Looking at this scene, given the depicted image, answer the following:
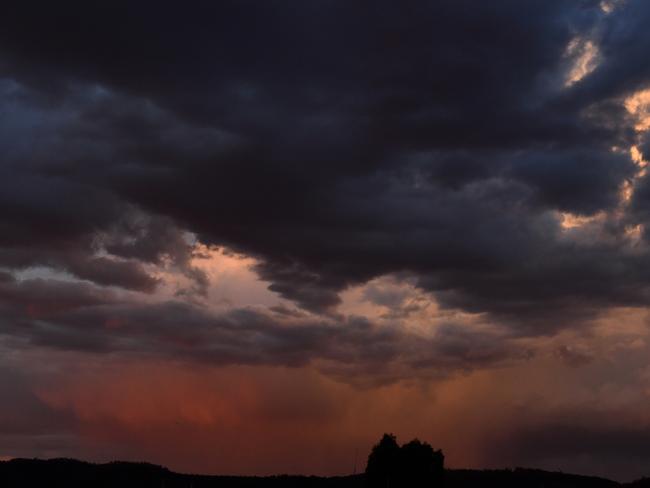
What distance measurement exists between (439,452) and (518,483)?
Result: 59.5m

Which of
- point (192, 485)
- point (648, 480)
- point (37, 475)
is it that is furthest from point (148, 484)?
point (648, 480)

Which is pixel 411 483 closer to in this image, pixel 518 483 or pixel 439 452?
pixel 439 452

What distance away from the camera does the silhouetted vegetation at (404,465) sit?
137 metres

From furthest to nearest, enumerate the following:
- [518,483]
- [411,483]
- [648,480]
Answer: [518,483] < [411,483] < [648,480]

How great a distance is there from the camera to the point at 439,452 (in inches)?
5482

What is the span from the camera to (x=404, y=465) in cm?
13712

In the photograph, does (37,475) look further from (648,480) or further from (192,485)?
(648,480)

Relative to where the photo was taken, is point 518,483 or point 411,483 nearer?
point 411,483

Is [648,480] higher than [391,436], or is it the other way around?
[391,436]

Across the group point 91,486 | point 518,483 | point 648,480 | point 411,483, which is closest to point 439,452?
point 411,483

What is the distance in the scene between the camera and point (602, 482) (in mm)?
197125

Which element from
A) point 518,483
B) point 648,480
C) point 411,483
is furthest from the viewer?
point 518,483

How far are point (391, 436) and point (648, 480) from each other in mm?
44833

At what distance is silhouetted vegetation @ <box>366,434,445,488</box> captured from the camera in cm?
13688
